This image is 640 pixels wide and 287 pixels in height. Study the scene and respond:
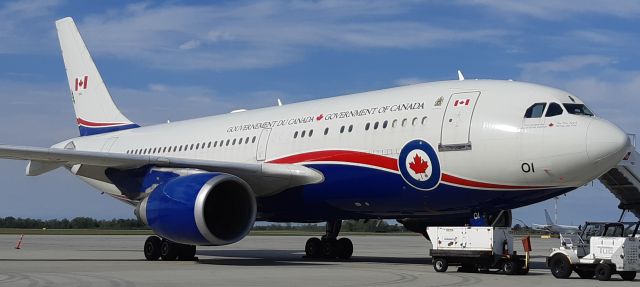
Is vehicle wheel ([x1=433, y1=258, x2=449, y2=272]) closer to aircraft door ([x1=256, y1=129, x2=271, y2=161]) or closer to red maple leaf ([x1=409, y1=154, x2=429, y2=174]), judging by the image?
red maple leaf ([x1=409, y1=154, x2=429, y2=174])

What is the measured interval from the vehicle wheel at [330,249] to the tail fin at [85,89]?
31.3 feet

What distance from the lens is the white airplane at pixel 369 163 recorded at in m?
17.7

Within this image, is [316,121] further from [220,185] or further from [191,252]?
[191,252]

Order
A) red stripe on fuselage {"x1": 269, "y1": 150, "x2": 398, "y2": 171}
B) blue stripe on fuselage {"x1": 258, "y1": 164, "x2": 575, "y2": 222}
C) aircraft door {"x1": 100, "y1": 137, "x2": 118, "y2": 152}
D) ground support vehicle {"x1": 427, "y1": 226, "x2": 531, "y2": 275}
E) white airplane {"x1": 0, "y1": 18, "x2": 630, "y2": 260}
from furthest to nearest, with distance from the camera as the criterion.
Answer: aircraft door {"x1": 100, "y1": 137, "x2": 118, "y2": 152}
red stripe on fuselage {"x1": 269, "y1": 150, "x2": 398, "y2": 171}
blue stripe on fuselage {"x1": 258, "y1": 164, "x2": 575, "y2": 222}
white airplane {"x1": 0, "y1": 18, "x2": 630, "y2": 260}
ground support vehicle {"x1": 427, "y1": 226, "x2": 531, "y2": 275}

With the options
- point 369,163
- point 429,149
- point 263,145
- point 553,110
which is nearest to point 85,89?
point 263,145

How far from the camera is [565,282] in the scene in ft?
50.6

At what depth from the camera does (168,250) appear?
22.6 metres

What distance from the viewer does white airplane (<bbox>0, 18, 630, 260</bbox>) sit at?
17734mm

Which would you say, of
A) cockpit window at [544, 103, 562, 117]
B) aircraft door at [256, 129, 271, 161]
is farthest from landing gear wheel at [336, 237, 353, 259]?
cockpit window at [544, 103, 562, 117]

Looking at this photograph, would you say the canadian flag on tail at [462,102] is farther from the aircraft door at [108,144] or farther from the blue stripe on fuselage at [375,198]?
the aircraft door at [108,144]

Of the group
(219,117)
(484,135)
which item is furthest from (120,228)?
(484,135)

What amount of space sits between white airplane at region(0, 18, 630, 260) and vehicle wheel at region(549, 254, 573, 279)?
1.57 metres

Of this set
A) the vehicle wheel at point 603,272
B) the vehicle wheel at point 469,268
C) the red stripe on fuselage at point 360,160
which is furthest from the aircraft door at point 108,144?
the vehicle wheel at point 603,272

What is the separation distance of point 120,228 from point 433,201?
5690 centimetres
